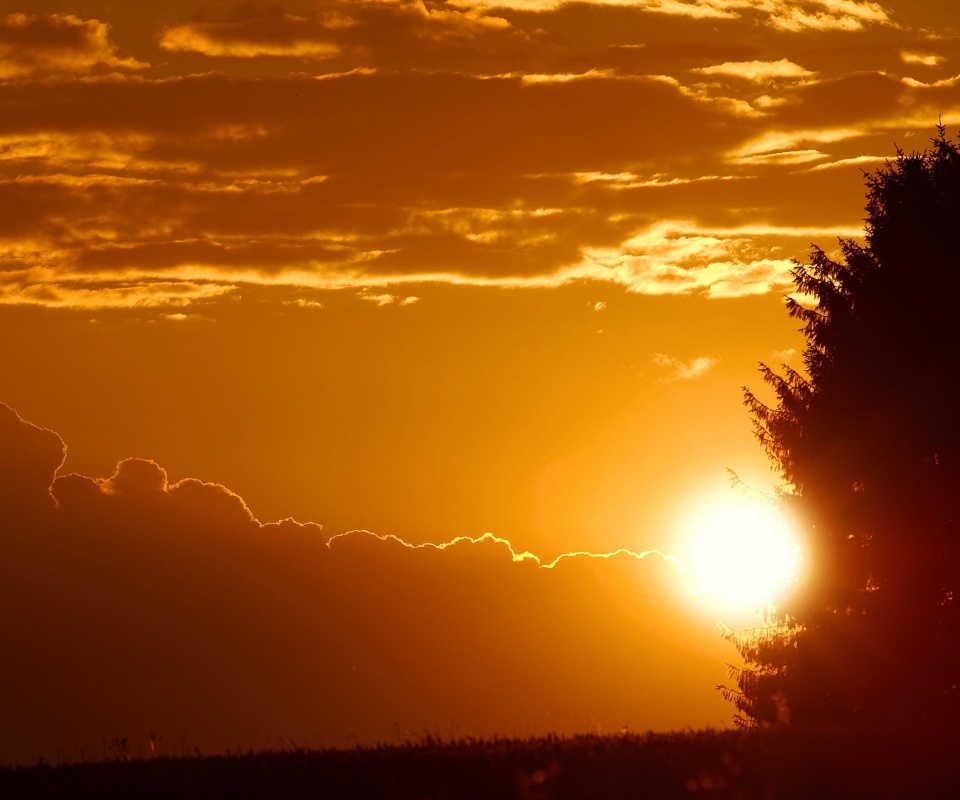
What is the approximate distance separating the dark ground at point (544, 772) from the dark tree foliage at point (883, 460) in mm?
8777

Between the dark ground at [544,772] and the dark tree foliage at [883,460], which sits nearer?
the dark ground at [544,772]

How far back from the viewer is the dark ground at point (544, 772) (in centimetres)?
1112

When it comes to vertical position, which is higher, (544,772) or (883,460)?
(544,772)

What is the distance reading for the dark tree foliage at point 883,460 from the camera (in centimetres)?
2131

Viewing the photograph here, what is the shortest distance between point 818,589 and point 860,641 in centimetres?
116

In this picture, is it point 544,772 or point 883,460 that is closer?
point 544,772

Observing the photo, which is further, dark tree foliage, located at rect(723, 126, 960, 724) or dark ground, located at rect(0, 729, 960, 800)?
dark tree foliage, located at rect(723, 126, 960, 724)

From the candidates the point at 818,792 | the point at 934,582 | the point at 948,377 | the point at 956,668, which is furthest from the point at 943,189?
the point at 818,792

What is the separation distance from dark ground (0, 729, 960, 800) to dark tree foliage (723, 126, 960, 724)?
28.8ft

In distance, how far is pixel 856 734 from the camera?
1368 centimetres

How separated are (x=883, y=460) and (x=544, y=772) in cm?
1209

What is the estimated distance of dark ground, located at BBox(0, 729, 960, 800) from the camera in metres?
11.1

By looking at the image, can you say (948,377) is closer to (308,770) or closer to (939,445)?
(939,445)

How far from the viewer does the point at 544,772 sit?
11.4 metres
